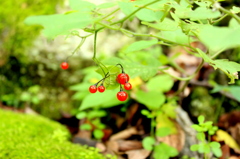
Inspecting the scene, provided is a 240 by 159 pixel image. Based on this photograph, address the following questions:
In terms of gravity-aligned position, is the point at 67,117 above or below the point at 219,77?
below

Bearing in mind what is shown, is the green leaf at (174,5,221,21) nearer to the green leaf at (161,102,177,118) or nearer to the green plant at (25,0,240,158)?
the green plant at (25,0,240,158)

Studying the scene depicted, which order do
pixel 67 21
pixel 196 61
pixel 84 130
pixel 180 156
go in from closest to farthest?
pixel 67 21 < pixel 180 156 < pixel 84 130 < pixel 196 61

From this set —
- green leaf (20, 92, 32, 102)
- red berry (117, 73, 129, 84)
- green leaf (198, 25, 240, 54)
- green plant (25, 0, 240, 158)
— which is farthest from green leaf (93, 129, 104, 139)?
green leaf (198, 25, 240, 54)

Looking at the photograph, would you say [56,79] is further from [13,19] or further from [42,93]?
[13,19]

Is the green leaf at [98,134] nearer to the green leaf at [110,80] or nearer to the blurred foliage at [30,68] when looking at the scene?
the blurred foliage at [30,68]

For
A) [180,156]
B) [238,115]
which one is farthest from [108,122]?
[238,115]

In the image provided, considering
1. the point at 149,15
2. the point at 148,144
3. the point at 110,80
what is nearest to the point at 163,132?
the point at 148,144

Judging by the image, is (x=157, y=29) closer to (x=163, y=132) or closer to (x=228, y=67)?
(x=228, y=67)
